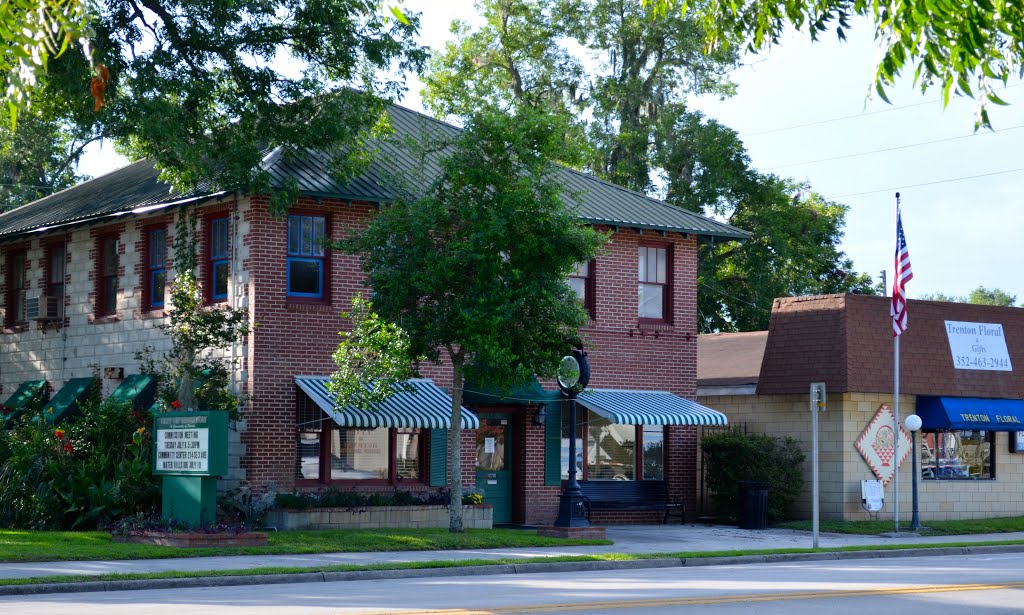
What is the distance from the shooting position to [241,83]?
26.0 m

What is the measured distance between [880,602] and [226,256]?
14730mm

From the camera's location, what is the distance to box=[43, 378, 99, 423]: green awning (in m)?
26.9

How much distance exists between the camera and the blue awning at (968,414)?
30.7 m

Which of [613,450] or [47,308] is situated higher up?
[47,308]

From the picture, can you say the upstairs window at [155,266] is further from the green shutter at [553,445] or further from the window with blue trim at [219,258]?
the green shutter at [553,445]

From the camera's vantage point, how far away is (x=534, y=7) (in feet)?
157

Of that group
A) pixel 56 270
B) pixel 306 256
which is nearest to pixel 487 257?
pixel 306 256

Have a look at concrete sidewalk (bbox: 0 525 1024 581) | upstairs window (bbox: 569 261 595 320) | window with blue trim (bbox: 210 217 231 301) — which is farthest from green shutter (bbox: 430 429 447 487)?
window with blue trim (bbox: 210 217 231 301)

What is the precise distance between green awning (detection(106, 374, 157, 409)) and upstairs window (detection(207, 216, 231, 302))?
198 cm

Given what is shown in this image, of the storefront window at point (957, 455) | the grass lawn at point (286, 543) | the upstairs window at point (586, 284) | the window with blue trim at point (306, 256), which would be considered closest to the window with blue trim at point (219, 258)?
the window with blue trim at point (306, 256)

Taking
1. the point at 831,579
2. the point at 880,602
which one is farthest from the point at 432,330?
the point at 880,602

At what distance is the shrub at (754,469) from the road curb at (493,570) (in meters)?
5.43

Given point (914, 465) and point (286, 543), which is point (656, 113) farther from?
point (286, 543)

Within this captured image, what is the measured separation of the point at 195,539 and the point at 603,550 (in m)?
6.47
